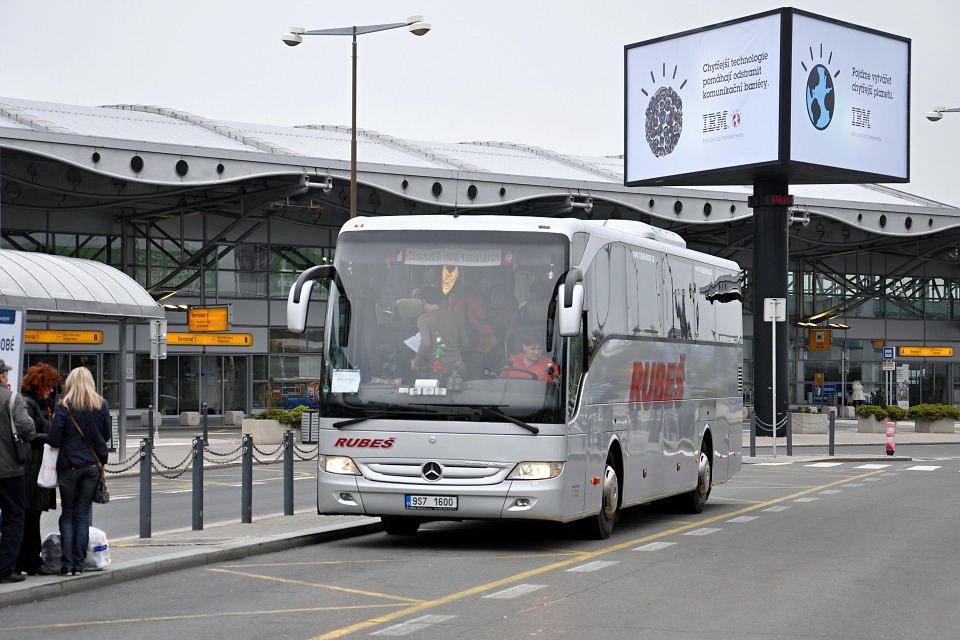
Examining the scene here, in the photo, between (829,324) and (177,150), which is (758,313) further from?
(829,324)

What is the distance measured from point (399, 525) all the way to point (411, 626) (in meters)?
6.23

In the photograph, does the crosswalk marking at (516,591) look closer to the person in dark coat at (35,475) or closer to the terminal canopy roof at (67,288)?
the person in dark coat at (35,475)

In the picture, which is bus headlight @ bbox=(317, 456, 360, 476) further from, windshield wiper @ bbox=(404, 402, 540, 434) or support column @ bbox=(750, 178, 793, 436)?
support column @ bbox=(750, 178, 793, 436)

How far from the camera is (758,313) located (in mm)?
44000

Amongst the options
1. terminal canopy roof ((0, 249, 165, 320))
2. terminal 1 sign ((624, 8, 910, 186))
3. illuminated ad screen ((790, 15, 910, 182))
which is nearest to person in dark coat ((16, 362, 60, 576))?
terminal canopy roof ((0, 249, 165, 320))

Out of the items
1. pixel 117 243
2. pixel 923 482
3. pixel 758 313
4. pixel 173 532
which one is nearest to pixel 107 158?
pixel 117 243

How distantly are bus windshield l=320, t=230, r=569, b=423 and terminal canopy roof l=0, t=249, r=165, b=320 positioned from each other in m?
12.0

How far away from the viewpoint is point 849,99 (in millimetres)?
42719

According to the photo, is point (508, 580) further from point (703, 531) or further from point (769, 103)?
point (769, 103)

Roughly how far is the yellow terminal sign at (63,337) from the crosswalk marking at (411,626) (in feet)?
135

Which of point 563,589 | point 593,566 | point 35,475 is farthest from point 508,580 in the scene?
point 35,475

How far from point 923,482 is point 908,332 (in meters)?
53.9

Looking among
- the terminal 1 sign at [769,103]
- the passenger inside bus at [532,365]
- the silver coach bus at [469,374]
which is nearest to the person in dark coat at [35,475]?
the silver coach bus at [469,374]

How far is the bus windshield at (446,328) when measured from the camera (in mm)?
13898
